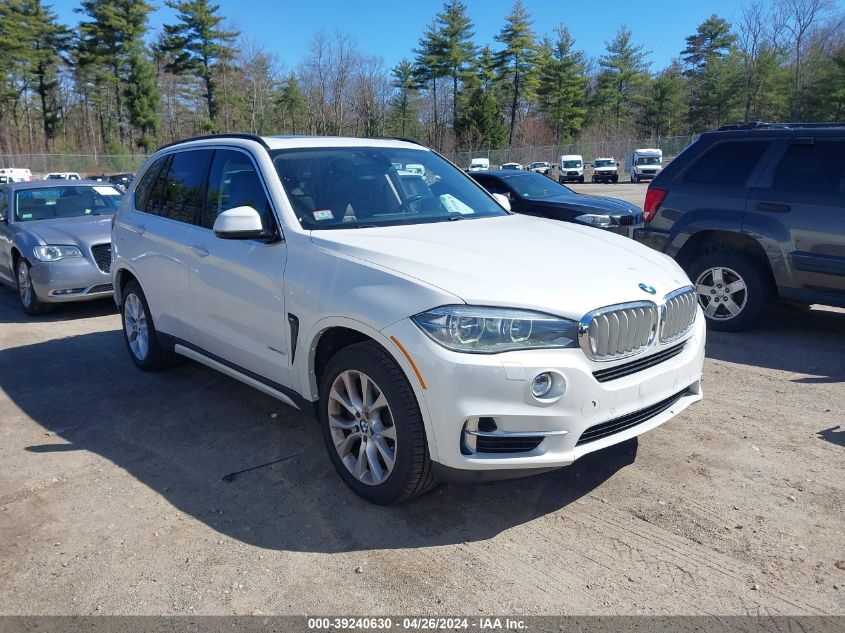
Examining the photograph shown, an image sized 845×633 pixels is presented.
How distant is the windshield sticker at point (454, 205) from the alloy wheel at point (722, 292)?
3.05 m

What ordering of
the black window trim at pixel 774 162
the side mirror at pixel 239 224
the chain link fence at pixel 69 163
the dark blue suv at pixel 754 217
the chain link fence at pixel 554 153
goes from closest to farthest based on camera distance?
the side mirror at pixel 239 224 → the dark blue suv at pixel 754 217 → the black window trim at pixel 774 162 → the chain link fence at pixel 69 163 → the chain link fence at pixel 554 153

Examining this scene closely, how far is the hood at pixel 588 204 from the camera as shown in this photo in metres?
10.1

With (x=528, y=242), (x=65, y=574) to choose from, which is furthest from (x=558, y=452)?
(x=65, y=574)

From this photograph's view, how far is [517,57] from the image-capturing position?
68.3 metres

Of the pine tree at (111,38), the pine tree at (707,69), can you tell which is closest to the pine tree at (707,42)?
the pine tree at (707,69)

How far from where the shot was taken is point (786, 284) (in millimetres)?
6273

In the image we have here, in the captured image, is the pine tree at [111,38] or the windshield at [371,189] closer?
the windshield at [371,189]

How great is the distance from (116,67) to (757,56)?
5670 centimetres

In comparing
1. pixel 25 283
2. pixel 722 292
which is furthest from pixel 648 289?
pixel 25 283

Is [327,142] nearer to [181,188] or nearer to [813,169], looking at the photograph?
[181,188]

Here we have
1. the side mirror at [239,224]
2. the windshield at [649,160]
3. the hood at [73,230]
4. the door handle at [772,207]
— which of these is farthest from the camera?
the windshield at [649,160]

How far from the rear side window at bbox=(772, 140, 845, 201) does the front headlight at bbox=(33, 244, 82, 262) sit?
306 inches

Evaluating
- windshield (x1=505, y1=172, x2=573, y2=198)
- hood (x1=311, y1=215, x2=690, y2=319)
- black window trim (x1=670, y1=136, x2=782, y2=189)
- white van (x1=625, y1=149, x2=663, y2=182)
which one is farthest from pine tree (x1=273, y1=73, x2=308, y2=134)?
hood (x1=311, y1=215, x2=690, y2=319)

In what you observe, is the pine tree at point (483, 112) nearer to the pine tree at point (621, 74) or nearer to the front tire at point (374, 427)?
the pine tree at point (621, 74)
